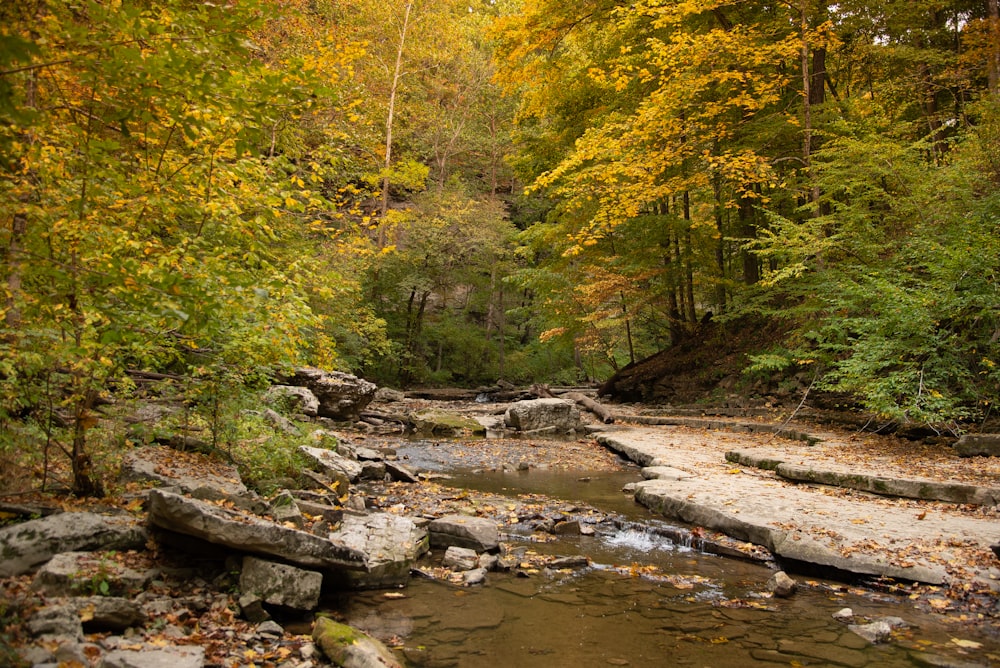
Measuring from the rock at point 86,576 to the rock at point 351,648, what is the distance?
3.90 feet

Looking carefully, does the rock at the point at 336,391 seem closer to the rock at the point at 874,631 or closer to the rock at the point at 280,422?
the rock at the point at 280,422

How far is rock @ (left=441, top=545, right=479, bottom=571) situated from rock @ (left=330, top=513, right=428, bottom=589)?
296 mm

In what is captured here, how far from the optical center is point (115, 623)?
3072mm

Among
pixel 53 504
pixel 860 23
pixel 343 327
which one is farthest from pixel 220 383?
pixel 860 23

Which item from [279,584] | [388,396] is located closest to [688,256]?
[388,396]

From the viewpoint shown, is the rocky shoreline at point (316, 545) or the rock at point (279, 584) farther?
the rock at point (279, 584)

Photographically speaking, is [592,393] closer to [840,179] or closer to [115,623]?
[840,179]

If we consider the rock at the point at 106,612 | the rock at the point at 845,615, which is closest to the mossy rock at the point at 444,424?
the rock at the point at 845,615

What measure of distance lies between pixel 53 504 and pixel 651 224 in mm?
15661

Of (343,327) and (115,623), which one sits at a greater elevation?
(343,327)

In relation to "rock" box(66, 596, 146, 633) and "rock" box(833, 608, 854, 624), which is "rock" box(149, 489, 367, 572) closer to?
"rock" box(66, 596, 146, 633)

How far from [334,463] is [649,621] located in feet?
16.0

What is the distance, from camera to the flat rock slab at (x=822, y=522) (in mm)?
4762

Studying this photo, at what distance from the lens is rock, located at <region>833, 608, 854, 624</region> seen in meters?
4.05
